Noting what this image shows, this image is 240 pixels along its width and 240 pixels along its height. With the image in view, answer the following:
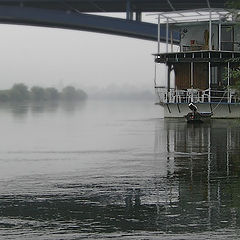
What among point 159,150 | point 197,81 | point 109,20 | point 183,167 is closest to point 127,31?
point 109,20

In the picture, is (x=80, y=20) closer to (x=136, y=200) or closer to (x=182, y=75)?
(x=182, y=75)

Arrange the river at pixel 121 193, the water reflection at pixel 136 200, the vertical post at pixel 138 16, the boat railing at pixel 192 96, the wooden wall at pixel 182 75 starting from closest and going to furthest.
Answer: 1. the river at pixel 121 193
2. the water reflection at pixel 136 200
3. the boat railing at pixel 192 96
4. the wooden wall at pixel 182 75
5. the vertical post at pixel 138 16

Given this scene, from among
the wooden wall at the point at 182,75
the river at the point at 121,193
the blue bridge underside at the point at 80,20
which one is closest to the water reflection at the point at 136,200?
the river at the point at 121,193

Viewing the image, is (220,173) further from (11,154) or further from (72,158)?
(11,154)

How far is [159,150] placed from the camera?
1681cm

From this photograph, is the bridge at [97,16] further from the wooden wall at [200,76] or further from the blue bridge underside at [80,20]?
the wooden wall at [200,76]

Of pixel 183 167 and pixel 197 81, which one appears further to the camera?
pixel 197 81

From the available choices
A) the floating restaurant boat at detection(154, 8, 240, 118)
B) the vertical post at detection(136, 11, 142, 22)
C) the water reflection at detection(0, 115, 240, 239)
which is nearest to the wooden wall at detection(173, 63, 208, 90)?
the floating restaurant boat at detection(154, 8, 240, 118)

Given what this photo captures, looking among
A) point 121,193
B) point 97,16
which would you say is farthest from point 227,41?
point 121,193

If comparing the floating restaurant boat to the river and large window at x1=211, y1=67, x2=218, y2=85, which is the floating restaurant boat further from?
the river

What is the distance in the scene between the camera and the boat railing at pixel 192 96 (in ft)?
119

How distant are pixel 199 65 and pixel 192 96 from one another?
173 inches

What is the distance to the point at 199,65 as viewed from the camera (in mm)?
39594

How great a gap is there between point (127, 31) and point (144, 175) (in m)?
40.7
